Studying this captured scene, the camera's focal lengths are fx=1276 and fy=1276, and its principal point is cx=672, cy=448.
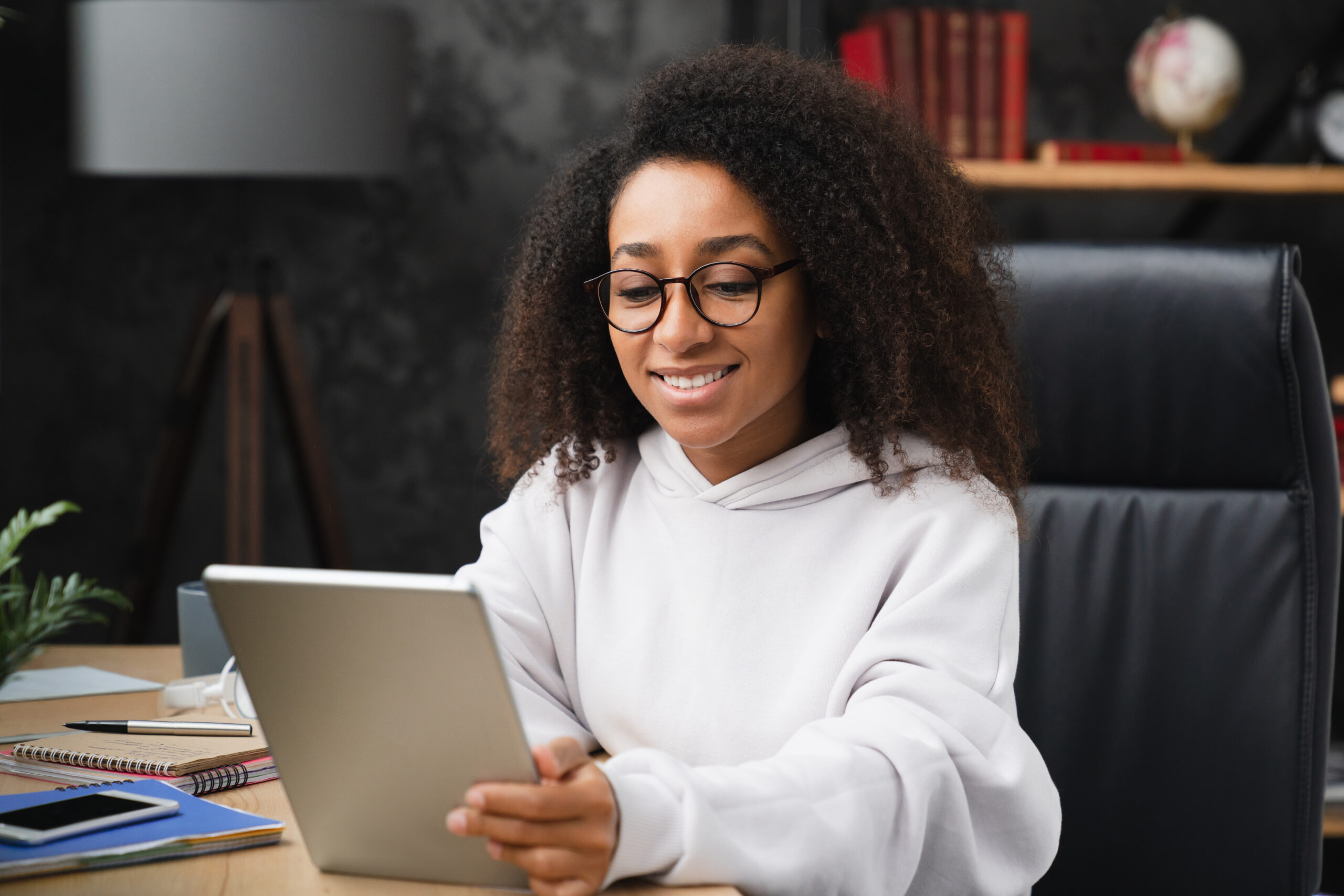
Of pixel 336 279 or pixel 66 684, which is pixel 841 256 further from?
pixel 336 279

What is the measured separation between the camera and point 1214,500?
127cm

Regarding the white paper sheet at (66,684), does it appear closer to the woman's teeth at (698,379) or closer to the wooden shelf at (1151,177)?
the woman's teeth at (698,379)

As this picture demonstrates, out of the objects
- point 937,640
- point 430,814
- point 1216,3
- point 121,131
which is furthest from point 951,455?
point 1216,3

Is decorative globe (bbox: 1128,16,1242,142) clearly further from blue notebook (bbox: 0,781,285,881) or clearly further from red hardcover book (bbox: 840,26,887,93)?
blue notebook (bbox: 0,781,285,881)

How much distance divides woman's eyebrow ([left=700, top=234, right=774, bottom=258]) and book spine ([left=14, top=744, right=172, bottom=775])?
58cm

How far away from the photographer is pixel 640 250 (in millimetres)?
1070

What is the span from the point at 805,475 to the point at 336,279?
5.77 feet

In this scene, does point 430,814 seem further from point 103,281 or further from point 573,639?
point 103,281

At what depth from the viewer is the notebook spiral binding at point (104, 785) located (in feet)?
3.01

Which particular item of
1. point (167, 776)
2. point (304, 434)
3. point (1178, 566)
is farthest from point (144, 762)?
point (304, 434)

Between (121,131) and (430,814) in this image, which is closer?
(430,814)

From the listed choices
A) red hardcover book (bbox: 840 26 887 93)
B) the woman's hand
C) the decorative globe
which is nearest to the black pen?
the woman's hand

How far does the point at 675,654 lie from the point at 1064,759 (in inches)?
18.0

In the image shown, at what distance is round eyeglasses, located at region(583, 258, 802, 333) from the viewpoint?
1.06 m
